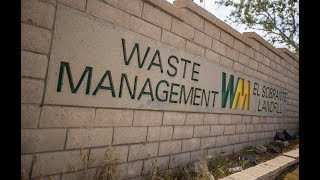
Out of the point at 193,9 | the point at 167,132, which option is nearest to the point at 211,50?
the point at 193,9

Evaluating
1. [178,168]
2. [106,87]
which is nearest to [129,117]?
[106,87]

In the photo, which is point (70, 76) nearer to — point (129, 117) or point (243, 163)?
point (129, 117)

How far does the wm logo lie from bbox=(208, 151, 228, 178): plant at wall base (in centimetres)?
85

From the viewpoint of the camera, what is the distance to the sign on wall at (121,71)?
220cm

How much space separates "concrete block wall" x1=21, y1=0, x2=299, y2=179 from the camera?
203cm

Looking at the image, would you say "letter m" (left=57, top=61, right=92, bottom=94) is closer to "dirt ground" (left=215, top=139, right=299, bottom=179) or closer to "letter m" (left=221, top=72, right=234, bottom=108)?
"dirt ground" (left=215, top=139, right=299, bottom=179)

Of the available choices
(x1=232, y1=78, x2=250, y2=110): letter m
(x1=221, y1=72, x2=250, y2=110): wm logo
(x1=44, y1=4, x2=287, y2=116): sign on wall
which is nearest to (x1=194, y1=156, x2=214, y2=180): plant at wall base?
(x1=44, y1=4, x2=287, y2=116): sign on wall

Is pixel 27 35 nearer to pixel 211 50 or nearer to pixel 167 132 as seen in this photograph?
pixel 167 132

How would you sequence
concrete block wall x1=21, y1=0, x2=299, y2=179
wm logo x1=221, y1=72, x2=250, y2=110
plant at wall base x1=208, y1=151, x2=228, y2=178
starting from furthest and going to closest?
1. wm logo x1=221, y1=72, x2=250, y2=110
2. plant at wall base x1=208, y1=151, x2=228, y2=178
3. concrete block wall x1=21, y1=0, x2=299, y2=179

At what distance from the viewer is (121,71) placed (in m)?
2.67

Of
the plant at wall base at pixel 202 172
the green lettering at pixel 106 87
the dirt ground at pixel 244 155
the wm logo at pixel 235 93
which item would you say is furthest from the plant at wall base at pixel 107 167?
the wm logo at pixel 235 93

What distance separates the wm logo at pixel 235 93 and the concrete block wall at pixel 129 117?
0.73 feet

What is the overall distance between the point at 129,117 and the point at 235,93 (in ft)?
8.88
